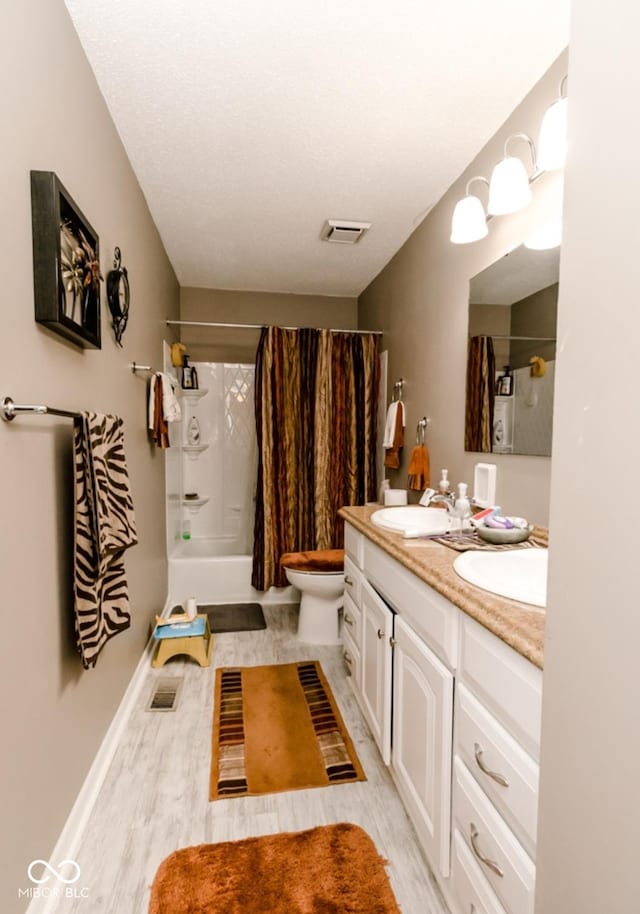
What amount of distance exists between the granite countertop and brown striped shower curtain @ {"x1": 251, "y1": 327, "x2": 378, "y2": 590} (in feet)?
5.82

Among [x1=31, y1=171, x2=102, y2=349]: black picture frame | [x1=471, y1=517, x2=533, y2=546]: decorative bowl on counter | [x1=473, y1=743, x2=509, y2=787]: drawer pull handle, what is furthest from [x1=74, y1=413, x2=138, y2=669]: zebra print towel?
[x1=471, y1=517, x2=533, y2=546]: decorative bowl on counter

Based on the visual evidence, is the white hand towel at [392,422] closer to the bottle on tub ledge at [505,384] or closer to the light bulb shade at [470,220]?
the bottle on tub ledge at [505,384]

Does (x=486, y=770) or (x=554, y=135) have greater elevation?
(x=554, y=135)

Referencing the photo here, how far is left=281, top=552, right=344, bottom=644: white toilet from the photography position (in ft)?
8.86

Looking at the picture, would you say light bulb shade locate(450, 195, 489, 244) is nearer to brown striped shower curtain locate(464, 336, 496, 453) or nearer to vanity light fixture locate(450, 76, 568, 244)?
vanity light fixture locate(450, 76, 568, 244)

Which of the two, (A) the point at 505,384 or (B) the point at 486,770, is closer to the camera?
(B) the point at 486,770

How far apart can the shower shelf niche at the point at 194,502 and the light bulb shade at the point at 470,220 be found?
2.87 meters

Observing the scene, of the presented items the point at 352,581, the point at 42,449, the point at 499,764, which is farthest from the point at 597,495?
the point at 352,581

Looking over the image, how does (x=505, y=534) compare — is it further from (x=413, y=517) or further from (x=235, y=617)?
(x=235, y=617)

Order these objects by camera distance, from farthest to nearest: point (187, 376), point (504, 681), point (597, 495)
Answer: point (187, 376)
point (504, 681)
point (597, 495)

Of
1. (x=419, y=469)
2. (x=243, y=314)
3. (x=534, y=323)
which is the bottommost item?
(x=419, y=469)

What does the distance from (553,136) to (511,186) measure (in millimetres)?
195

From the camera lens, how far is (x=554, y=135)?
1.42m

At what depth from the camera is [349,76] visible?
159 cm
